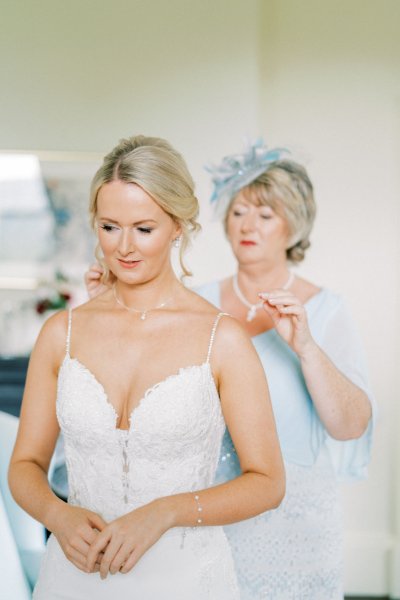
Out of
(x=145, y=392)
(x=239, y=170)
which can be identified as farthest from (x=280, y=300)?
(x=239, y=170)

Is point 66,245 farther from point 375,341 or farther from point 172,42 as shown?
point 375,341

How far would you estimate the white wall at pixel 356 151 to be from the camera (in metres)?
4.34

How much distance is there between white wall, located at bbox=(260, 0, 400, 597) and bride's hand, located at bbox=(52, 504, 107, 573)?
292 cm

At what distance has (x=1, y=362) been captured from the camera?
447 cm

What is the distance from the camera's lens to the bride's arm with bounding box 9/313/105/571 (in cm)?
167

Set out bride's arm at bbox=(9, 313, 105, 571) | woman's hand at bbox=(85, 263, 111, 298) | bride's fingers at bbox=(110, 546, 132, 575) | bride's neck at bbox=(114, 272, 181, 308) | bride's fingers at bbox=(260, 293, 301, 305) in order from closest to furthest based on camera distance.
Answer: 1. bride's fingers at bbox=(110, 546, 132, 575)
2. bride's arm at bbox=(9, 313, 105, 571)
3. bride's neck at bbox=(114, 272, 181, 308)
4. bride's fingers at bbox=(260, 293, 301, 305)
5. woman's hand at bbox=(85, 263, 111, 298)

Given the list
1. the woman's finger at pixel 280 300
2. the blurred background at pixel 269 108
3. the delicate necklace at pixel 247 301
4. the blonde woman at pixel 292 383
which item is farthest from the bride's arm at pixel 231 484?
the blurred background at pixel 269 108

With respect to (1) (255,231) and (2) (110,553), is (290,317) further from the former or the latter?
(2) (110,553)

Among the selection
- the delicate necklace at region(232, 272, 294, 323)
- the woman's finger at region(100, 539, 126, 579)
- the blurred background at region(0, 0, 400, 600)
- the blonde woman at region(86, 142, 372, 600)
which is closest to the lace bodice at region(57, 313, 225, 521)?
the woman's finger at region(100, 539, 126, 579)

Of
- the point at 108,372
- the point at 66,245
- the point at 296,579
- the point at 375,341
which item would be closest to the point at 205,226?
the point at 66,245

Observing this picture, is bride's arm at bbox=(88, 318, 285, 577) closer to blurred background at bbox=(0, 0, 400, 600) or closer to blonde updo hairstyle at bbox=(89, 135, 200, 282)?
blonde updo hairstyle at bbox=(89, 135, 200, 282)

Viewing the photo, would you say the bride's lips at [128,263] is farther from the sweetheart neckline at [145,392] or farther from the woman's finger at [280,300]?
the woman's finger at [280,300]

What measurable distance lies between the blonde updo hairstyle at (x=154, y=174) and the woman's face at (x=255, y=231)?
0.68 m

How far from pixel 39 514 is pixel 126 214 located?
631 millimetres
